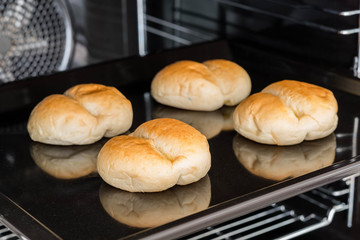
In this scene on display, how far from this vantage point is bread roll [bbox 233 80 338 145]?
1437 mm

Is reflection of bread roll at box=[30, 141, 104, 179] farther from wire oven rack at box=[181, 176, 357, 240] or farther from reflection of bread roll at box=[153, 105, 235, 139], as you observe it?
wire oven rack at box=[181, 176, 357, 240]

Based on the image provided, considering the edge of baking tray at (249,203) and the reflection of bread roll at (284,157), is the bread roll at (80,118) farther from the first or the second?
the edge of baking tray at (249,203)

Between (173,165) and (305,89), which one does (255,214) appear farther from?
(173,165)

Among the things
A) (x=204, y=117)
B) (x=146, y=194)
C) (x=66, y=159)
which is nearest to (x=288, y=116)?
(x=204, y=117)

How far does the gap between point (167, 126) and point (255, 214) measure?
22.5 inches

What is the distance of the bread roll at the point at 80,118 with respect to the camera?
1.47m

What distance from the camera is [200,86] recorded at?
5.34ft

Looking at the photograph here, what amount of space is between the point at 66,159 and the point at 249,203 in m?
0.47

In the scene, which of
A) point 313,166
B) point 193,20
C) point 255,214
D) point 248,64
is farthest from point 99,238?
point 193,20

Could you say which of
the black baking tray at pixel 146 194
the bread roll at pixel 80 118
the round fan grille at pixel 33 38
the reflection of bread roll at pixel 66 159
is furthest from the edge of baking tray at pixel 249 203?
the round fan grille at pixel 33 38

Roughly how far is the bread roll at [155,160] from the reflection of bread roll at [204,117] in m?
0.22

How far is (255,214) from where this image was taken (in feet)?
5.94

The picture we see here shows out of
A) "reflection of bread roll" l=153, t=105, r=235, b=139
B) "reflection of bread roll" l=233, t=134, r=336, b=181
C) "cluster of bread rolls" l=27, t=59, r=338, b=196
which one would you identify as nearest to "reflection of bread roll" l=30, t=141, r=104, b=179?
"cluster of bread rolls" l=27, t=59, r=338, b=196

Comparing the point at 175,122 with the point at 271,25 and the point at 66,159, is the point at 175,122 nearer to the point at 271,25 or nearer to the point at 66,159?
the point at 66,159
